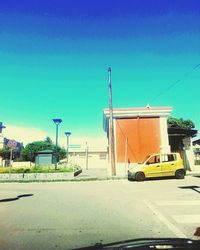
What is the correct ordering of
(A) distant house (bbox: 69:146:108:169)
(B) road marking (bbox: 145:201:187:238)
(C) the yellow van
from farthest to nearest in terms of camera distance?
1. (A) distant house (bbox: 69:146:108:169)
2. (C) the yellow van
3. (B) road marking (bbox: 145:201:187:238)

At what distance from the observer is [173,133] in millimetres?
31062

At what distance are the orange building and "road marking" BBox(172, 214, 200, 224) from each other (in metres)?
20.8

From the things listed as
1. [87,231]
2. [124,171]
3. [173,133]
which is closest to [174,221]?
[87,231]

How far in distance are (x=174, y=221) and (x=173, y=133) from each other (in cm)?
2405

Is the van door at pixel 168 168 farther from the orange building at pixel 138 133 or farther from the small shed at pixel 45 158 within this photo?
the small shed at pixel 45 158

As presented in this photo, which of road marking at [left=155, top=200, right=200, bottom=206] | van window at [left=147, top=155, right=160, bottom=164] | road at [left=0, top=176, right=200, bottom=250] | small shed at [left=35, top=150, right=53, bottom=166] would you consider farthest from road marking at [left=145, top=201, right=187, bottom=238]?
small shed at [left=35, top=150, right=53, bottom=166]

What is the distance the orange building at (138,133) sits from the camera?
2948cm

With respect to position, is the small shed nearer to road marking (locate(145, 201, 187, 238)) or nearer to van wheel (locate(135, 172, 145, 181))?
van wheel (locate(135, 172, 145, 181))

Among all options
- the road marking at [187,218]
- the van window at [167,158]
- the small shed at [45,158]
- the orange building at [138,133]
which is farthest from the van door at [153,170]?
the small shed at [45,158]

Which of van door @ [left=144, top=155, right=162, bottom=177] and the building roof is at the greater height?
the building roof

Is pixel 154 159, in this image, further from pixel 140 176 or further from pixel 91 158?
pixel 91 158

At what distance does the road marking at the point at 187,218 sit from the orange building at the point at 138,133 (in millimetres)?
20807

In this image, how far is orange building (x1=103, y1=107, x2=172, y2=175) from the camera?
96.7 feet

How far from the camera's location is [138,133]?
29922 mm
